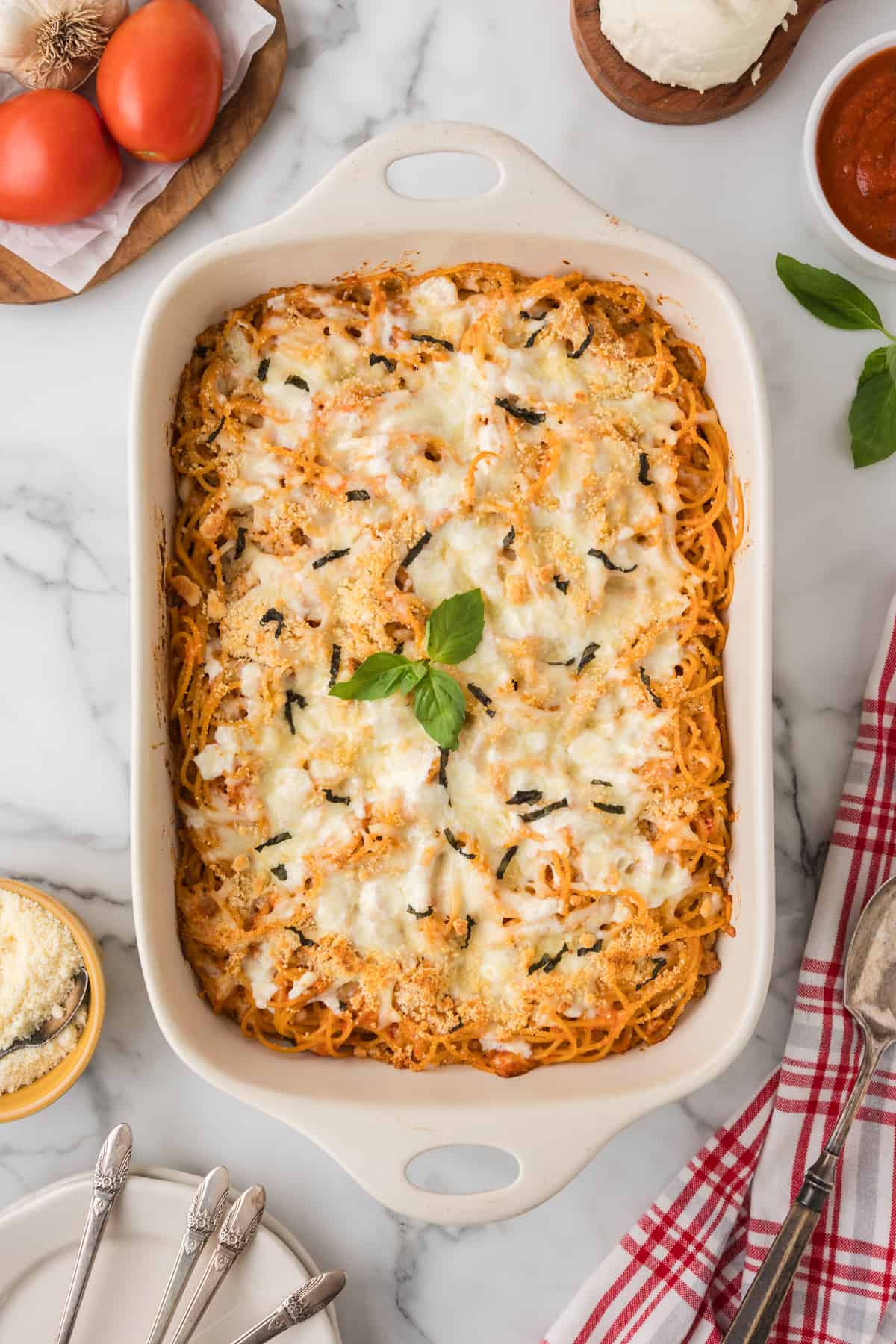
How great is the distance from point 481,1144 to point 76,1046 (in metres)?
0.77

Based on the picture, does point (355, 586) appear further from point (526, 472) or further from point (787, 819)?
point (787, 819)

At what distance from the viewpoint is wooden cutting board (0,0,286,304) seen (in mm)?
2035

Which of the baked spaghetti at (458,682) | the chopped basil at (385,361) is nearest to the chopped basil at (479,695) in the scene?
the baked spaghetti at (458,682)

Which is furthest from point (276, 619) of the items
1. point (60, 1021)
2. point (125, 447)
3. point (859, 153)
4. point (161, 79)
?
point (859, 153)

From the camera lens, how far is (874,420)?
200cm

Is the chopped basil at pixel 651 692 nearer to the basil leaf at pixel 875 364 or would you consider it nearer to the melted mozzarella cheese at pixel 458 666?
the melted mozzarella cheese at pixel 458 666

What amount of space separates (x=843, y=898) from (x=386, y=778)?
91 centimetres

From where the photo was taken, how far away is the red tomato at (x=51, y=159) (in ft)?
6.31

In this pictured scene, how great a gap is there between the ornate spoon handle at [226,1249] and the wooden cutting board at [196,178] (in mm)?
1708

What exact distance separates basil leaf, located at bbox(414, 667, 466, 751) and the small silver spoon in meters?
0.79

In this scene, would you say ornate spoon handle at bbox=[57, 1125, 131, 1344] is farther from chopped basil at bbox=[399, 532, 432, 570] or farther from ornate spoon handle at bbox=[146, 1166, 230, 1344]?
chopped basil at bbox=[399, 532, 432, 570]

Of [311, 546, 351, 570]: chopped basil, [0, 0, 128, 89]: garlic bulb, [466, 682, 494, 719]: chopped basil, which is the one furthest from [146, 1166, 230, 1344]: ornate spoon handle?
[0, 0, 128, 89]: garlic bulb

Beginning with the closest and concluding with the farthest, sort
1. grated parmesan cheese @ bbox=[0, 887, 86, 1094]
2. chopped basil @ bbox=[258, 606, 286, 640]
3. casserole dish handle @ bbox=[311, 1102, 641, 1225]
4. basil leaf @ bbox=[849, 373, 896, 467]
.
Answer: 1. casserole dish handle @ bbox=[311, 1102, 641, 1225]
2. chopped basil @ bbox=[258, 606, 286, 640]
3. grated parmesan cheese @ bbox=[0, 887, 86, 1094]
4. basil leaf @ bbox=[849, 373, 896, 467]

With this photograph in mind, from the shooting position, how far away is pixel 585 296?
73.2 inches
